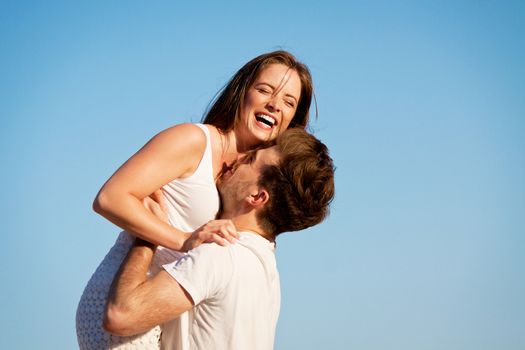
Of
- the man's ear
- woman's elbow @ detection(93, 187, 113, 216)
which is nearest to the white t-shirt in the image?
the man's ear

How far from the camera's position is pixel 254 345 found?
4.56 m

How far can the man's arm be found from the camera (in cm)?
411

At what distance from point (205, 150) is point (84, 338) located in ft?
5.50

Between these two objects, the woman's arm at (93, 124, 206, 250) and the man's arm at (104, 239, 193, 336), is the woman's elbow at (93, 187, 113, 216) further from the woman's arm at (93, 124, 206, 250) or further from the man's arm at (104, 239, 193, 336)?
the man's arm at (104, 239, 193, 336)

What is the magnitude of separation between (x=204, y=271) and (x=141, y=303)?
397 millimetres

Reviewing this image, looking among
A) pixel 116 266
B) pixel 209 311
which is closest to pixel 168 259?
pixel 116 266

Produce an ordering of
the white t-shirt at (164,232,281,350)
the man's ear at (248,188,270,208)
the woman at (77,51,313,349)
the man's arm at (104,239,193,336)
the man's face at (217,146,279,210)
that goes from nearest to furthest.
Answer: the man's arm at (104,239,193,336) < the white t-shirt at (164,232,281,350) < the woman at (77,51,313,349) < the man's ear at (248,188,270,208) < the man's face at (217,146,279,210)

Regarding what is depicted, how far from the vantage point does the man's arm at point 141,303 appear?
411cm

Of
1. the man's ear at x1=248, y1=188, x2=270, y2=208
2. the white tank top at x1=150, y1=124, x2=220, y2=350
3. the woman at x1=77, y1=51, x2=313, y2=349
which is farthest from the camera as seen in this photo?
the white tank top at x1=150, y1=124, x2=220, y2=350

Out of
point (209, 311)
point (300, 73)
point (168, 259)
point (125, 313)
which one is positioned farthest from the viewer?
point (300, 73)

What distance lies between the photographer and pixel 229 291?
435cm

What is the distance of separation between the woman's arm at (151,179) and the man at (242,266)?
143mm

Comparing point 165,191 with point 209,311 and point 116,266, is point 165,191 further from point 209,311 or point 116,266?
point 209,311

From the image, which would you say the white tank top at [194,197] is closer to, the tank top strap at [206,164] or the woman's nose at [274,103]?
the tank top strap at [206,164]
